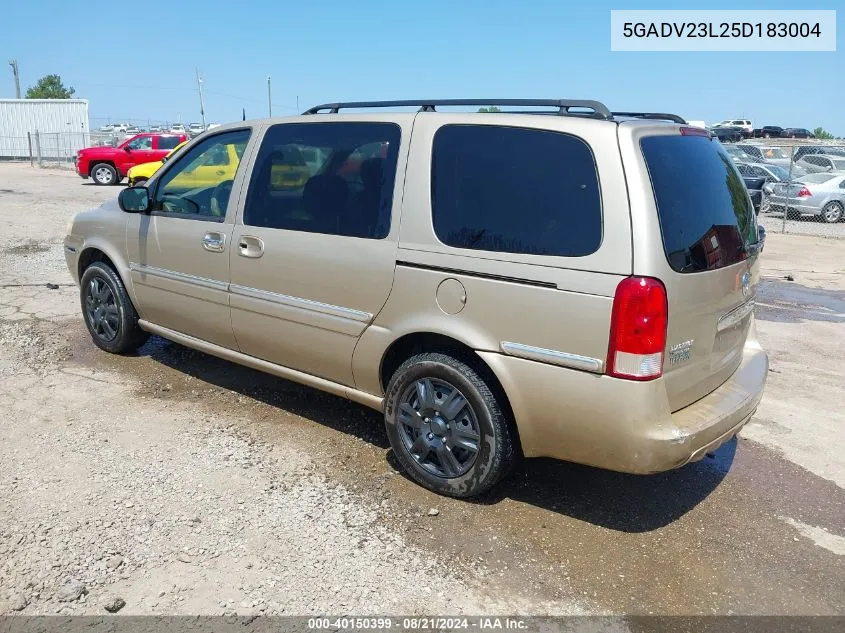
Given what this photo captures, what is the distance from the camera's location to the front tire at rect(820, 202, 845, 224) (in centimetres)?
1859

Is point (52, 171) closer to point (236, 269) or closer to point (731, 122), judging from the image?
point (236, 269)

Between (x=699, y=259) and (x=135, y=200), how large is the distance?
373 centimetres

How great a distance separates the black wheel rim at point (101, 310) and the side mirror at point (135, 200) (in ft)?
2.68

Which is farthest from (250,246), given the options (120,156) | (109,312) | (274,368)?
(120,156)

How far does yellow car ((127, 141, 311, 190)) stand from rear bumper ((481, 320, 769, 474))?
5.52 ft

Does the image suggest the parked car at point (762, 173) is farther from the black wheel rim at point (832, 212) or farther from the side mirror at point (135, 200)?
the side mirror at point (135, 200)

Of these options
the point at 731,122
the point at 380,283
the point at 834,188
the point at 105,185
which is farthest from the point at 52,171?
the point at 731,122

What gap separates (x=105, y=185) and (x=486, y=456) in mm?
23054

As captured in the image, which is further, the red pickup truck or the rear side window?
the red pickup truck

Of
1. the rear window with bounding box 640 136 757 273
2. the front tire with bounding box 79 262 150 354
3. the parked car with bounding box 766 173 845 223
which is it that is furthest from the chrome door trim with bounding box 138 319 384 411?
the parked car with bounding box 766 173 845 223

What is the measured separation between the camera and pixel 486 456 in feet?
11.4

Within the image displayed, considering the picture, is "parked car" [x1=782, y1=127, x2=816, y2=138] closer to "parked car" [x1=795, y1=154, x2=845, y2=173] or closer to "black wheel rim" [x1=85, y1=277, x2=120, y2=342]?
"parked car" [x1=795, y1=154, x2=845, y2=173]

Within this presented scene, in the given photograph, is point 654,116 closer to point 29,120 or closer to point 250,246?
point 250,246

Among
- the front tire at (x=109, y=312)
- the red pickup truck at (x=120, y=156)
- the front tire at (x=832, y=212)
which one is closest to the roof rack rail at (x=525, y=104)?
the front tire at (x=109, y=312)
